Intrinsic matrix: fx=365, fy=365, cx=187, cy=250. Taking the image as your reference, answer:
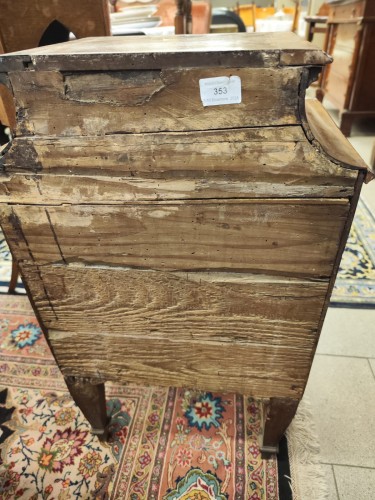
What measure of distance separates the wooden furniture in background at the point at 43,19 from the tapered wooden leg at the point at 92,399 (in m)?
1.03

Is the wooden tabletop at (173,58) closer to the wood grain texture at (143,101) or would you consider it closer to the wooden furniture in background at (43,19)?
the wood grain texture at (143,101)

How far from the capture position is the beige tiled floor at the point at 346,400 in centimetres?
100

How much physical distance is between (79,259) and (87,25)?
859 millimetres

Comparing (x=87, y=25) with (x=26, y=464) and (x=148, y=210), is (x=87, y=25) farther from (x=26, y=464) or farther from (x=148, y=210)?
(x=26, y=464)

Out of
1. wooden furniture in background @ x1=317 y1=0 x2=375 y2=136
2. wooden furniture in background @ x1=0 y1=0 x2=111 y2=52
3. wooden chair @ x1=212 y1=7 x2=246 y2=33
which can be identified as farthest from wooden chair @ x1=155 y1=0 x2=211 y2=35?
wooden furniture in background @ x1=317 y1=0 x2=375 y2=136

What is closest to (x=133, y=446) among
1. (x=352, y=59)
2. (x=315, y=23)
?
(x=352, y=59)

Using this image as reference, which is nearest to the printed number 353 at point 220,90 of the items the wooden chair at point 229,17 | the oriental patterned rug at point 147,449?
the oriental patterned rug at point 147,449

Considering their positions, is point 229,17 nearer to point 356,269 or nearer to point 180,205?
point 356,269

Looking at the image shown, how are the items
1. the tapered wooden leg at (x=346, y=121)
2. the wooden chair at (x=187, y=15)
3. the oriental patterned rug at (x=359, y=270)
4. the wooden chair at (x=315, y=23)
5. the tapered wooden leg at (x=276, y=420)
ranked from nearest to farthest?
the tapered wooden leg at (x=276, y=420)
the oriental patterned rug at (x=359, y=270)
the wooden chair at (x=187, y=15)
the tapered wooden leg at (x=346, y=121)
the wooden chair at (x=315, y=23)

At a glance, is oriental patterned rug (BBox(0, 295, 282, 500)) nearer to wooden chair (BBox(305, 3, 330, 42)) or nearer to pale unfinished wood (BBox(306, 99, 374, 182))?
pale unfinished wood (BBox(306, 99, 374, 182))

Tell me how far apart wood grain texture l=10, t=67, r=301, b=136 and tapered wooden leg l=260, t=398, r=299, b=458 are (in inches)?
25.8

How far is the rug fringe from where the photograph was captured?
0.96 meters

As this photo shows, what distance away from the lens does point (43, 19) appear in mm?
1128

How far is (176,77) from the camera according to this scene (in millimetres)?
520
